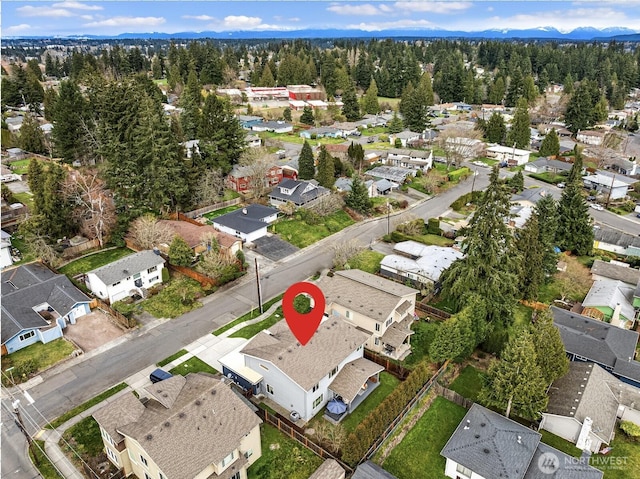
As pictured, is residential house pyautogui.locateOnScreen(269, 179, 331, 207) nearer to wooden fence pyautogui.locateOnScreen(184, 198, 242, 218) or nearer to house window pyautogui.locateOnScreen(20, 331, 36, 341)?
wooden fence pyautogui.locateOnScreen(184, 198, 242, 218)

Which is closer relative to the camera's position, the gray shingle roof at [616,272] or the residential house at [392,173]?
the gray shingle roof at [616,272]

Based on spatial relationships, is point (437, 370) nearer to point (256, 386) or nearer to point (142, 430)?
point (256, 386)

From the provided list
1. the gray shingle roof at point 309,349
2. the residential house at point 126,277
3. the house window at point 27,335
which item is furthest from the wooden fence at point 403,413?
the house window at point 27,335

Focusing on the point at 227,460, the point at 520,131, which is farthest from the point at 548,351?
the point at 520,131

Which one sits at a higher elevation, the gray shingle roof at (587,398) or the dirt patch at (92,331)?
the gray shingle roof at (587,398)

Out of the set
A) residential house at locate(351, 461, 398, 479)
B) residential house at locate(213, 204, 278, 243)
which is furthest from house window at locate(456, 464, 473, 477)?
residential house at locate(213, 204, 278, 243)

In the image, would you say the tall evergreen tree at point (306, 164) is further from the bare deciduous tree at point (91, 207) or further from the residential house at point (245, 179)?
the bare deciduous tree at point (91, 207)
